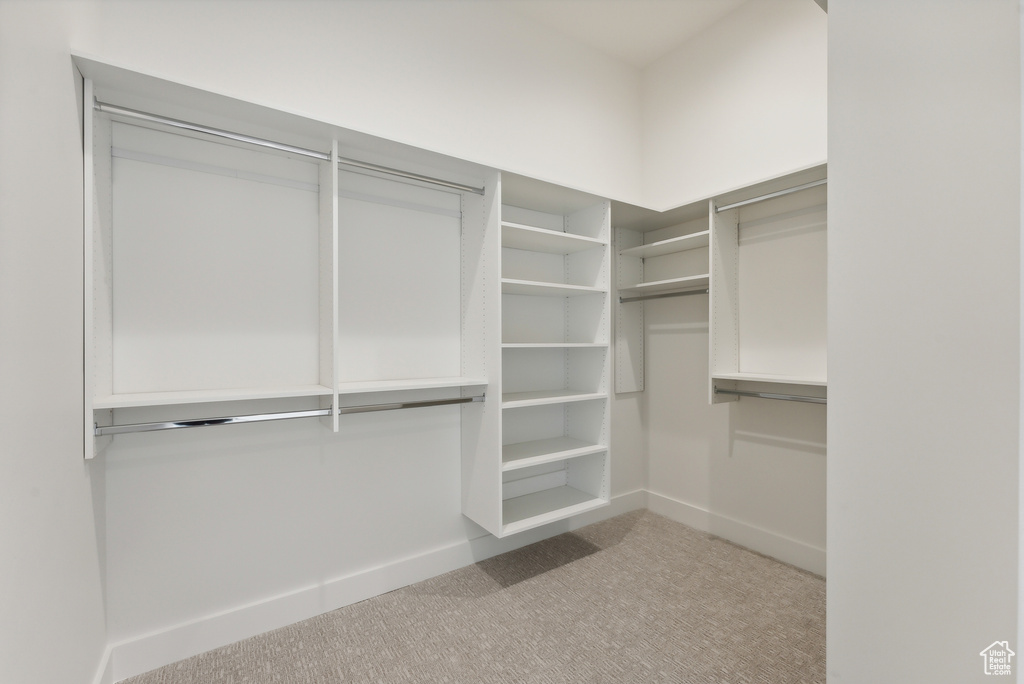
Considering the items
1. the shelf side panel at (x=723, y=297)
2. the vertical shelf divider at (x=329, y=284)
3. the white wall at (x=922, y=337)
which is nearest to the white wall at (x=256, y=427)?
the vertical shelf divider at (x=329, y=284)

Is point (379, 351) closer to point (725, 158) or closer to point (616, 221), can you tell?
point (616, 221)

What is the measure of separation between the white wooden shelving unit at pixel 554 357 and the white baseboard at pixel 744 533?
2.72 feet

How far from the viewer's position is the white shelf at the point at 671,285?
265 centimetres

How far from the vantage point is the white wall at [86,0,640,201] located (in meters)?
1.75

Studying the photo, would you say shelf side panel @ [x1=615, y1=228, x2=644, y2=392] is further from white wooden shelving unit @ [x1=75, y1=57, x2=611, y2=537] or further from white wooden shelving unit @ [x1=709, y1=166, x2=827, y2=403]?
white wooden shelving unit @ [x1=709, y1=166, x2=827, y2=403]

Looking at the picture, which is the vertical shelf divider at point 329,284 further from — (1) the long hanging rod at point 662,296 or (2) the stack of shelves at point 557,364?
(1) the long hanging rod at point 662,296

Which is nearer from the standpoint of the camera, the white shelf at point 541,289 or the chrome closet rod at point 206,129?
the chrome closet rod at point 206,129

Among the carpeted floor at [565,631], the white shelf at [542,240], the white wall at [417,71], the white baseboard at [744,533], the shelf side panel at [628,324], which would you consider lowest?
the carpeted floor at [565,631]

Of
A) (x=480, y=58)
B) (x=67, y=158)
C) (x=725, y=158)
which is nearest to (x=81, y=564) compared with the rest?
→ (x=67, y=158)

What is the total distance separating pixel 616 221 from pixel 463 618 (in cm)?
250

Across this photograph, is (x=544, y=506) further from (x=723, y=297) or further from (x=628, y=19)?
(x=628, y=19)

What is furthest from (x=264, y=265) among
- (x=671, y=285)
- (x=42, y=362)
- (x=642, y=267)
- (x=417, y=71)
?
(x=642, y=267)

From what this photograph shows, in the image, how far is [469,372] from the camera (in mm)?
2363

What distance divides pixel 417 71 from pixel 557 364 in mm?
1834
